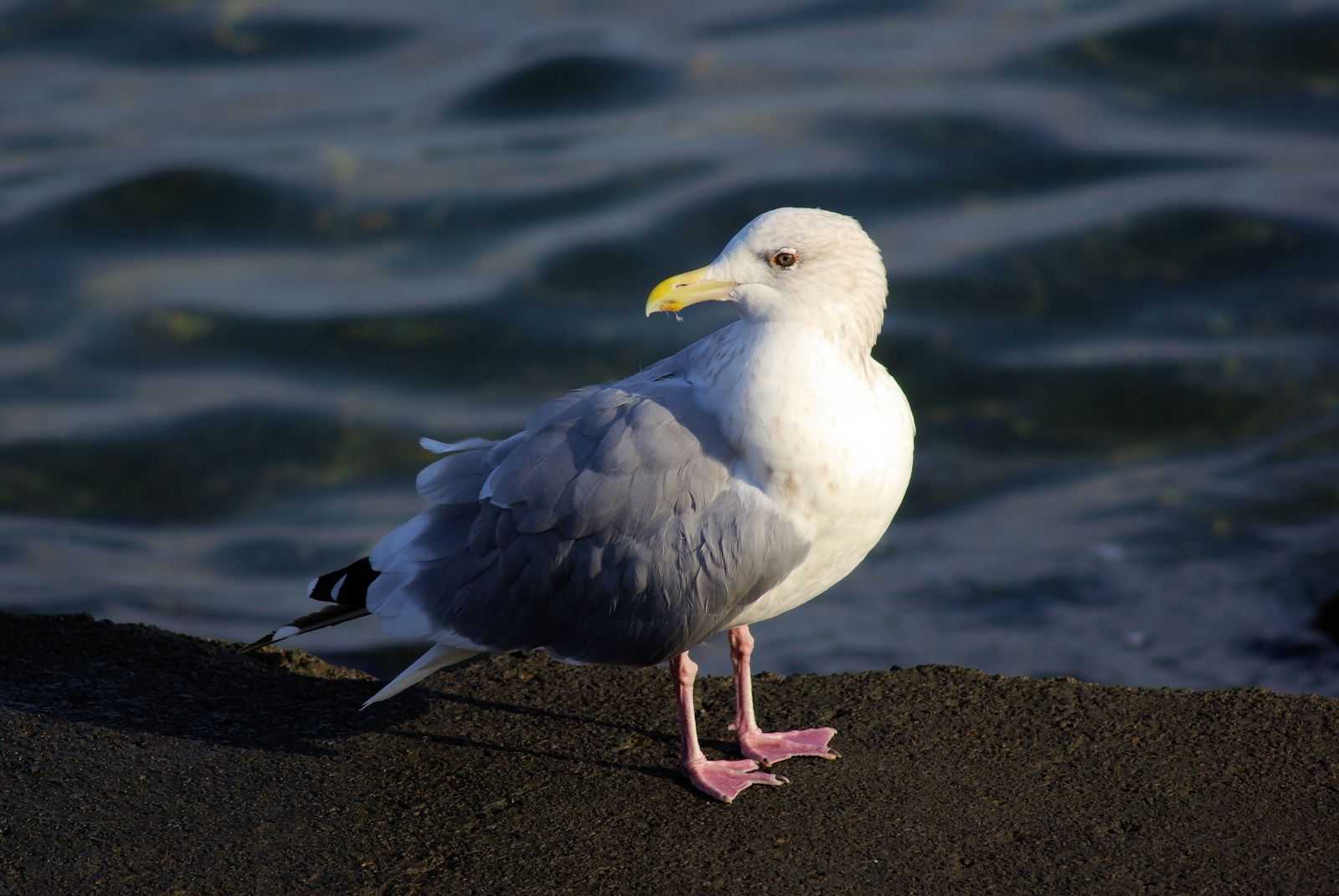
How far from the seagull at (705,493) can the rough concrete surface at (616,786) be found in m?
0.24

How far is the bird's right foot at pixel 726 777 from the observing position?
13.7 feet

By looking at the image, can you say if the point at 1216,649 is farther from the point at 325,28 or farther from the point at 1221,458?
the point at 325,28

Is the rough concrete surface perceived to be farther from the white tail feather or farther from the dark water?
the dark water

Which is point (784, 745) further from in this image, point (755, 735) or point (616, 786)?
point (616, 786)

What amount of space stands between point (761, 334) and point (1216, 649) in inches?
178

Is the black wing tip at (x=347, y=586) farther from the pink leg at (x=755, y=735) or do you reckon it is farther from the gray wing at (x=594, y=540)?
the pink leg at (x=755, y=735)

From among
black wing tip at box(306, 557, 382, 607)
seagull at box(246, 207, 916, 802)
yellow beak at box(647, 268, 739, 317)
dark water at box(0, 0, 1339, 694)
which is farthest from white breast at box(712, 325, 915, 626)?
dark water at box(0, 0, 1339, 694)

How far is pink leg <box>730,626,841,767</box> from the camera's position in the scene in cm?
437

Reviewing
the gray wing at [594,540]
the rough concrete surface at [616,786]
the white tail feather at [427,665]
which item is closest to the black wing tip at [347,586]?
the gray wing at [594,540]

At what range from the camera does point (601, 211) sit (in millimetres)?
12438

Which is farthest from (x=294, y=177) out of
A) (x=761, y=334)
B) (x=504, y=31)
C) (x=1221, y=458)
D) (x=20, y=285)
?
(x=761, y=334)

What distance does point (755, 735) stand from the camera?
14.7 feet

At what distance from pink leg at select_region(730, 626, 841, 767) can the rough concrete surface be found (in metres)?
0.05

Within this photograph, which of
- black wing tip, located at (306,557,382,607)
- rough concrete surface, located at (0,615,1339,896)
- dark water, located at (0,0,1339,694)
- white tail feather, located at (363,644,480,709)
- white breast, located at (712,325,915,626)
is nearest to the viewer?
rough concrete surface, located at (0,615,1339,896)
